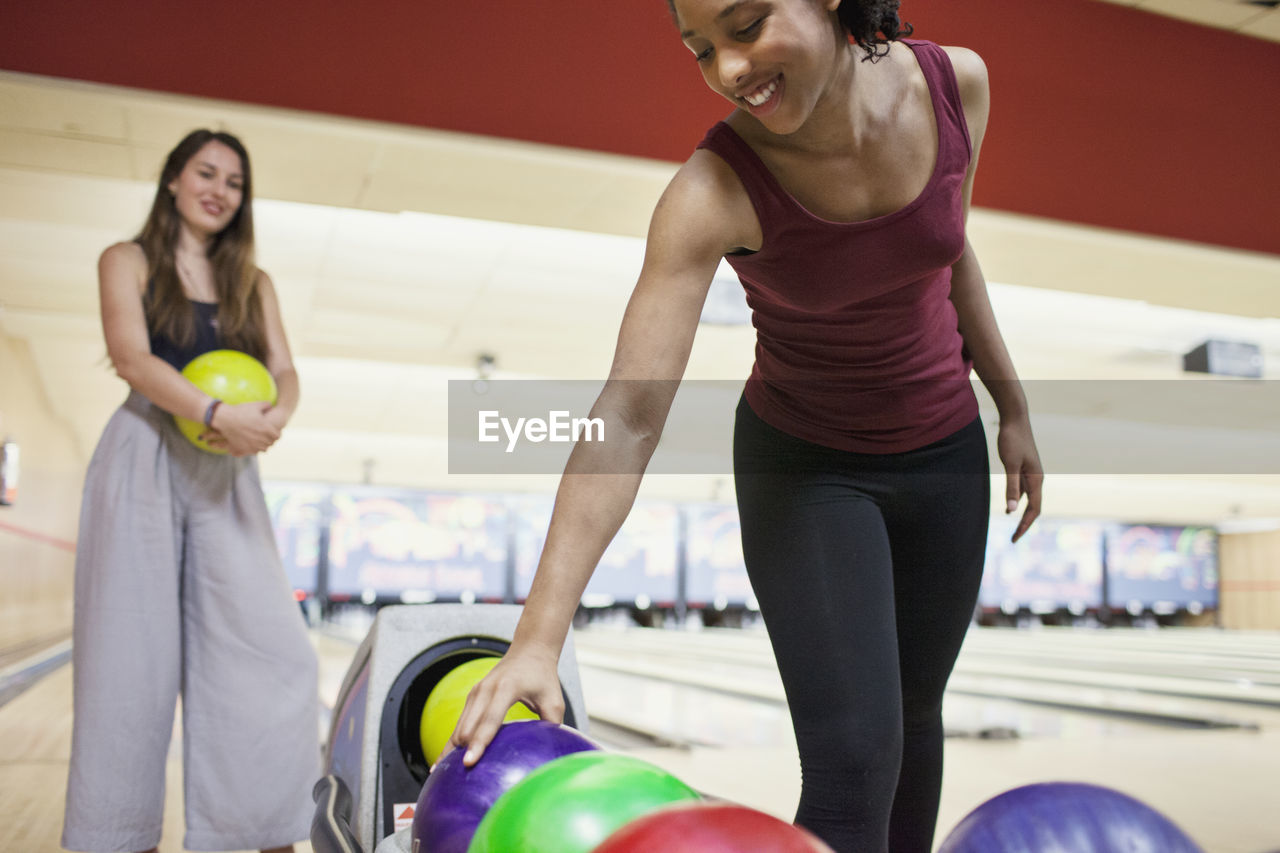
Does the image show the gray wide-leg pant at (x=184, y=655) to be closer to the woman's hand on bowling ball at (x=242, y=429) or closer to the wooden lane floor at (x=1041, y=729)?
the woman's hand on bowling ball at (x=242, y=429)

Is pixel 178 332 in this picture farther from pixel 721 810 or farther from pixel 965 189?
pixel 721 810

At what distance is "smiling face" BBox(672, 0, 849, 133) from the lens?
89cm

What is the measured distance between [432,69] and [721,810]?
7.78ft

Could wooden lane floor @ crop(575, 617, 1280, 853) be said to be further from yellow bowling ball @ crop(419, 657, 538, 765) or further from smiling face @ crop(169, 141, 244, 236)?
smiling face @ crop(169, 141, 244, 236)

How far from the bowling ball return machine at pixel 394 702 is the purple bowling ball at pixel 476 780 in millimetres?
376

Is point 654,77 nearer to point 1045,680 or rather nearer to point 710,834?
point 710,834

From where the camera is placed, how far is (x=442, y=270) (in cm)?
488

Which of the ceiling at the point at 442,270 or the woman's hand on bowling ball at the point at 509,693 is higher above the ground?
Answer: the ceiling at the point at 442,270

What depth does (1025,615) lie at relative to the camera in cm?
1494

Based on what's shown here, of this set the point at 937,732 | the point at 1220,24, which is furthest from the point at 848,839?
the point at 1220,24

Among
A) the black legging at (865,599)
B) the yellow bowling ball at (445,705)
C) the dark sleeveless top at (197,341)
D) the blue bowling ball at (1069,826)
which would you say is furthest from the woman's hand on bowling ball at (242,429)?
the blue bowling ball at (1069,826)

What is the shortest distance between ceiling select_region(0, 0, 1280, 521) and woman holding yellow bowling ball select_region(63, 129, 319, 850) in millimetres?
949

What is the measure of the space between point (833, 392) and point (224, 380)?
98 centimetres

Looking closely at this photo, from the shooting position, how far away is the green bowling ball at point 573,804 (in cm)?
77
